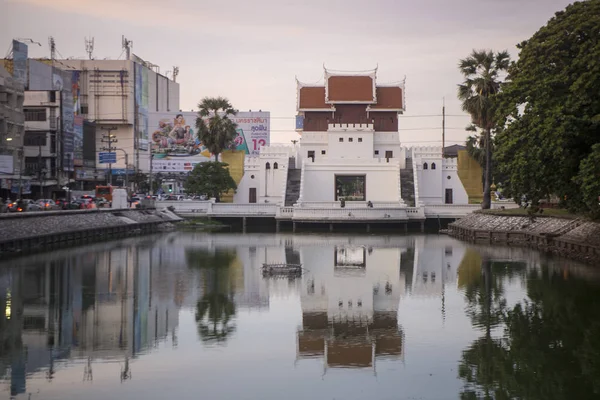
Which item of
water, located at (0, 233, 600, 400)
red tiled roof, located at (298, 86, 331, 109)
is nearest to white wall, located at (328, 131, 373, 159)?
red tiled roof, located at (298, 86, 331, 109)

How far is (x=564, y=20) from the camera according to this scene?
110ft

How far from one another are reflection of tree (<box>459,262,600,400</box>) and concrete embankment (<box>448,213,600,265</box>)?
503 inches

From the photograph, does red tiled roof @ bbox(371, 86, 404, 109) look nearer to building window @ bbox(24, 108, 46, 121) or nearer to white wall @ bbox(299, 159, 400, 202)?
white wall @ bbox(299, 159, 400, 202)

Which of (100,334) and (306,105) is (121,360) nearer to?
(100,334)

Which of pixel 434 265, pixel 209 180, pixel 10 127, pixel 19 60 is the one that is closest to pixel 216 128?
pixel 209 180

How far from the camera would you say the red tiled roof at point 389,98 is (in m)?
80.6

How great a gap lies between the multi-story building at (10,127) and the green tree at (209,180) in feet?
52.6

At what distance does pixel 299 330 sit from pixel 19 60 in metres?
74.5

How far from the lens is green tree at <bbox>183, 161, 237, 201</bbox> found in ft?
241

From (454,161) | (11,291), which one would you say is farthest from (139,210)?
(11,291)

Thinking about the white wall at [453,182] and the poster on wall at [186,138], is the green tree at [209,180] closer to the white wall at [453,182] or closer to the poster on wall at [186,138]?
the white wall at [453,182]

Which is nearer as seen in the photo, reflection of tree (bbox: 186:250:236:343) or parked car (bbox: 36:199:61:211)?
reflection of tree (bbox: 186:250:236:343)

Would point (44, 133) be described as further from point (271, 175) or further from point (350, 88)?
point (350, 88)

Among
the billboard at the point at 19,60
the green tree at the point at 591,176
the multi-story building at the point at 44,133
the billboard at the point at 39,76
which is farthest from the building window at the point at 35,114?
the green tree at the point at 591,176
